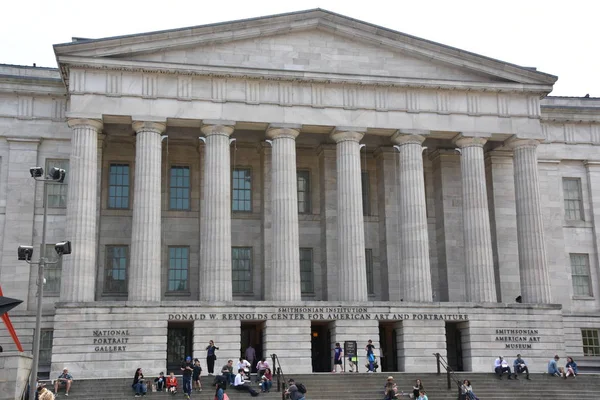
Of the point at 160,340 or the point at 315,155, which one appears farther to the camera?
the point at 315,155

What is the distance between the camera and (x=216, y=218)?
4012cm

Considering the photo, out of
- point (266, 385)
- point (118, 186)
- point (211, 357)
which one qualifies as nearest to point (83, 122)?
point (118, 186)

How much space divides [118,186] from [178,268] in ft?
17.6

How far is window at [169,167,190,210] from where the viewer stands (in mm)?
44969

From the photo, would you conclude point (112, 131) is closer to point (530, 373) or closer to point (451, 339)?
point (451, 339)

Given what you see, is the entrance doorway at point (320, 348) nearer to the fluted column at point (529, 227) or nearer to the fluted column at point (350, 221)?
the fluted column at point (350, 221)

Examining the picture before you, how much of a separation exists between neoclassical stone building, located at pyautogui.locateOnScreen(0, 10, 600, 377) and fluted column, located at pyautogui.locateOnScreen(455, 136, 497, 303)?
8 centimetres

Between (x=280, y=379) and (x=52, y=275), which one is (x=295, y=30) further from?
(x=280, y=379)

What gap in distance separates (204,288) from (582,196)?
23768mm

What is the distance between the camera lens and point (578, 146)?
49594 millimetres

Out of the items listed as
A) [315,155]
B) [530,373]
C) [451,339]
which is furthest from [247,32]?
[530,373]

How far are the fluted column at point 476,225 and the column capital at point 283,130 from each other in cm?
871

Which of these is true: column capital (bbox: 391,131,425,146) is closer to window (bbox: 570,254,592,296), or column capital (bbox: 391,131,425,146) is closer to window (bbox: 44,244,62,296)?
window (bbox: 570,254,592,296)

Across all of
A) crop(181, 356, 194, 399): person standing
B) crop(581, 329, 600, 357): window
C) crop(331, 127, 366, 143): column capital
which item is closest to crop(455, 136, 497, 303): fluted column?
crop(331, 127, 366, 143): column capital
